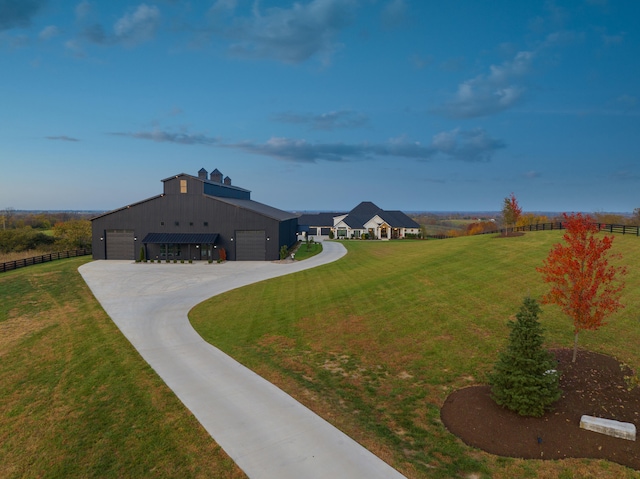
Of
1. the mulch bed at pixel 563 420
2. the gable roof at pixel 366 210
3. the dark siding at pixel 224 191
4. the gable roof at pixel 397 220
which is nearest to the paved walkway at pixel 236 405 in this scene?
the mulch bed at pixel 563 420

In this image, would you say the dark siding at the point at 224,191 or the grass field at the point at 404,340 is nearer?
the grass field at the point at 404,340

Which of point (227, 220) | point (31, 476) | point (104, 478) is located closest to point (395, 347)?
point (104, 478)

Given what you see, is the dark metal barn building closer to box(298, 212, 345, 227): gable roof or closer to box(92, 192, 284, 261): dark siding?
box(92, 192, 284, 261): dark siding

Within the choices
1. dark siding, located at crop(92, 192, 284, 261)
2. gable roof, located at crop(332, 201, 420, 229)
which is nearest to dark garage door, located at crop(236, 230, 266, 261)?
dark siding, located at crop(92, 192, 284, 261)

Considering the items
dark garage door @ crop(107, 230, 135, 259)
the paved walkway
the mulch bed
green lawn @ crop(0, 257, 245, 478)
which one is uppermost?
dark garage door @ crop(107, 230, 135, 259)

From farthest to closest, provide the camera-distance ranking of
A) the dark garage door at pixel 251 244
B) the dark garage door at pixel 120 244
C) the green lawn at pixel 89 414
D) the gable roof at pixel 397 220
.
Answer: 1. the gable roof at pixel 397 220
2. the dark garage door at pixel 120 244
3. the dark garage door at pixel 251 244
4. the green lawn at pixel 89 414

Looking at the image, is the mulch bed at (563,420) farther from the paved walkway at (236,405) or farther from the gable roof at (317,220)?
the gable roof at (317,220)

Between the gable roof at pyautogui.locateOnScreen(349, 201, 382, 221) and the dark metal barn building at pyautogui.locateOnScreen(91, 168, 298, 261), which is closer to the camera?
the dark metal barn building at pyautogui.locateOnScreen(91, 168, 298, 261)
